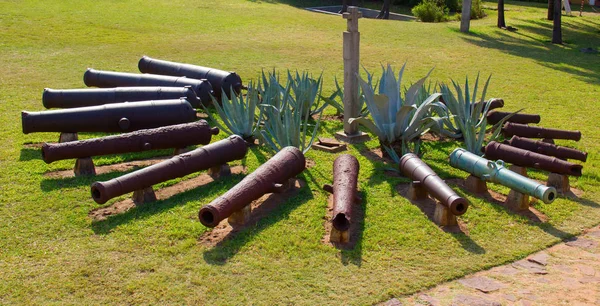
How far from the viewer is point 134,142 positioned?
783 cm

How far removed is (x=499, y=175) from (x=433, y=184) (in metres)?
0.76

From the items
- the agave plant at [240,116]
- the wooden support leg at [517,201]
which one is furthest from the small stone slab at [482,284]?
the agave plant at [240,116]

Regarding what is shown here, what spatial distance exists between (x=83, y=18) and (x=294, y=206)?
52.0ft

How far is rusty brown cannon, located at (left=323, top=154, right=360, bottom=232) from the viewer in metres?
6.12

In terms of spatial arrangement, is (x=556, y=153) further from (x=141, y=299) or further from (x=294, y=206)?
(x=141, y=299)

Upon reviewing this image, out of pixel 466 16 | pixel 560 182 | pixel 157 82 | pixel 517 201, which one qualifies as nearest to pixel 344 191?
A: pixel 517 201

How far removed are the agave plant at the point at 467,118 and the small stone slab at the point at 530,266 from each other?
8.44 ft

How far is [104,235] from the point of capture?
248 inches

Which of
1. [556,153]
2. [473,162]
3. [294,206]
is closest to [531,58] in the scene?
[556,153]

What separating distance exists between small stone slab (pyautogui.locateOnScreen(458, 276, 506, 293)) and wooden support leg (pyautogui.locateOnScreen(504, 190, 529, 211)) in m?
1.66

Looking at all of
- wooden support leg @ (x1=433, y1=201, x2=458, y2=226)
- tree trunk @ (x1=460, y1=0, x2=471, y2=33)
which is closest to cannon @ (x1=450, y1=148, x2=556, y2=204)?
wooden support leg @ (x1=433, y1=201, x2=458, y2=226)

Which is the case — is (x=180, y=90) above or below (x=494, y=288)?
above

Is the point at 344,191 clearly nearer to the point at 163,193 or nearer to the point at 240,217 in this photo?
the point at 240,217

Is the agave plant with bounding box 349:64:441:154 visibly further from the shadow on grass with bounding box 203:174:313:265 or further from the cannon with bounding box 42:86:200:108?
the cannon with bounding box 42:86:200:108
